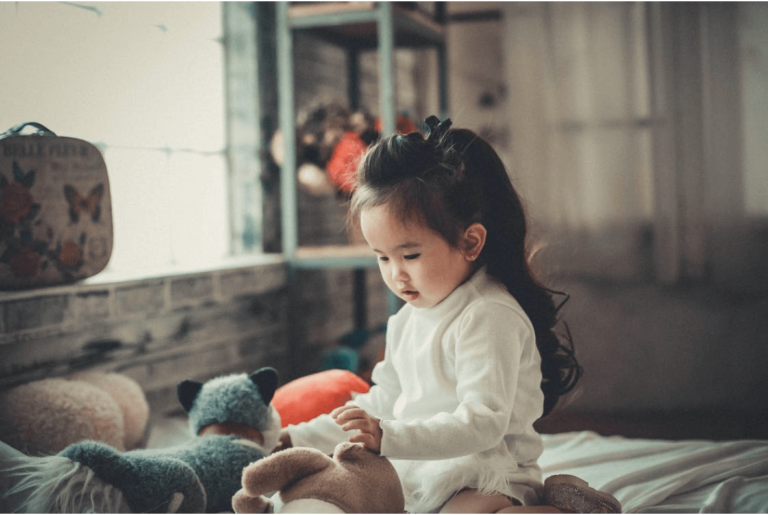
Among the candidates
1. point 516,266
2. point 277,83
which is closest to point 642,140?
point 277,83

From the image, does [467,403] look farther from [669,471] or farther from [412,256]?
[669,471]

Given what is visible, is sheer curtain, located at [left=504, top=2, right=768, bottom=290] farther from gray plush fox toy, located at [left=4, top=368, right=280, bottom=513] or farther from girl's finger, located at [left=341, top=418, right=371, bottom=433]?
girl's finger, located at [left=341, top=418, right=371, bottom=433]

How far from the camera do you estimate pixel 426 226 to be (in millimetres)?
1021

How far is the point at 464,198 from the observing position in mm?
1058

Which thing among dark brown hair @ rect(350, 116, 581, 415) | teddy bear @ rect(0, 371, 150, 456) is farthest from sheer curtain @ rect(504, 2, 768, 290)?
teddy bear @ rect(0, 371, 150, 456)

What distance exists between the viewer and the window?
1613 millimetres

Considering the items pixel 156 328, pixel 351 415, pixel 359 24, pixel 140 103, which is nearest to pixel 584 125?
pixel 359 24

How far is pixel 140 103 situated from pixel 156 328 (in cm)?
62

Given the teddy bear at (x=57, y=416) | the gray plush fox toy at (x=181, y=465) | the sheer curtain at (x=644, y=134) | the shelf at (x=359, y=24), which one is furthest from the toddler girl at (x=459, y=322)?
the sheer curtain at (x=644, y=134)

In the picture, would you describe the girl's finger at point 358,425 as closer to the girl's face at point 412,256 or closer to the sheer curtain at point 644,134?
the girl's face at point 412,256

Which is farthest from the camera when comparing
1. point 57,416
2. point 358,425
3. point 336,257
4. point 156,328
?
point 336,257

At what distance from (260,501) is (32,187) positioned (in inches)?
32.5

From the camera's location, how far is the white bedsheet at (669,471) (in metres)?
1.16

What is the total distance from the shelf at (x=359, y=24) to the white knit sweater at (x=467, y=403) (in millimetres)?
1346
